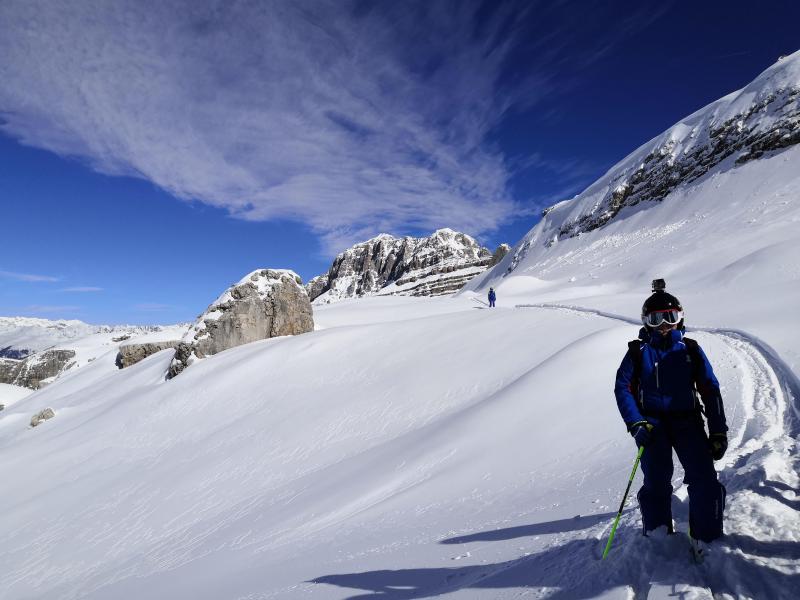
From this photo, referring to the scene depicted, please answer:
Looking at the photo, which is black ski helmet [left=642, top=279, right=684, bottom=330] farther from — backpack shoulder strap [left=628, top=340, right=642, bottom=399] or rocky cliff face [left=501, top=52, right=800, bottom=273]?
rocky cliff face [left=501, top=52, right=800, bottom=273]

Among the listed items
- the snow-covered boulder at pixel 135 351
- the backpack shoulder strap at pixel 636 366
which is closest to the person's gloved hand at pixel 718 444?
the backpack shoulder strap at pixel 636 366

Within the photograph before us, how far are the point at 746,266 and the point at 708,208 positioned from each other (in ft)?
70.1

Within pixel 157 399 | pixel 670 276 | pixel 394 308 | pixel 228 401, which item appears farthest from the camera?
pixel 394 308

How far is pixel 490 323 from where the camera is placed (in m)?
16.9

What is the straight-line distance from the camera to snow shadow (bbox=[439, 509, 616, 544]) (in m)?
4.30

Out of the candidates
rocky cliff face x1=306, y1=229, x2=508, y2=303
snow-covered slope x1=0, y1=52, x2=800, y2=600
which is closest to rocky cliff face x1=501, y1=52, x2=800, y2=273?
snow-covered slope x1=0, y1=52, x2=800, y2=600

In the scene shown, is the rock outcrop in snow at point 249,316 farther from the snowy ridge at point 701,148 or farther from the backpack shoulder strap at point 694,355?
the snowy ridge at point 701,148

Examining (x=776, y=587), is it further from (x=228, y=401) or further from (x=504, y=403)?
(x=228, y=401)

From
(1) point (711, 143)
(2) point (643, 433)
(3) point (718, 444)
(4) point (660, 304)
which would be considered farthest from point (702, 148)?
(2) point (643, 433)

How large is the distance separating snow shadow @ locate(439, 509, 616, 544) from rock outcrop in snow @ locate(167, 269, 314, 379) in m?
18.8

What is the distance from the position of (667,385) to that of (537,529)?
215 centimetres

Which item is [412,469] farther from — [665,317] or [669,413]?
[665,317]

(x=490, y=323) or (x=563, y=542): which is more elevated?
(x=490, y=323)

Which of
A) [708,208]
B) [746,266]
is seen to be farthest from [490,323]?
[708,208]
